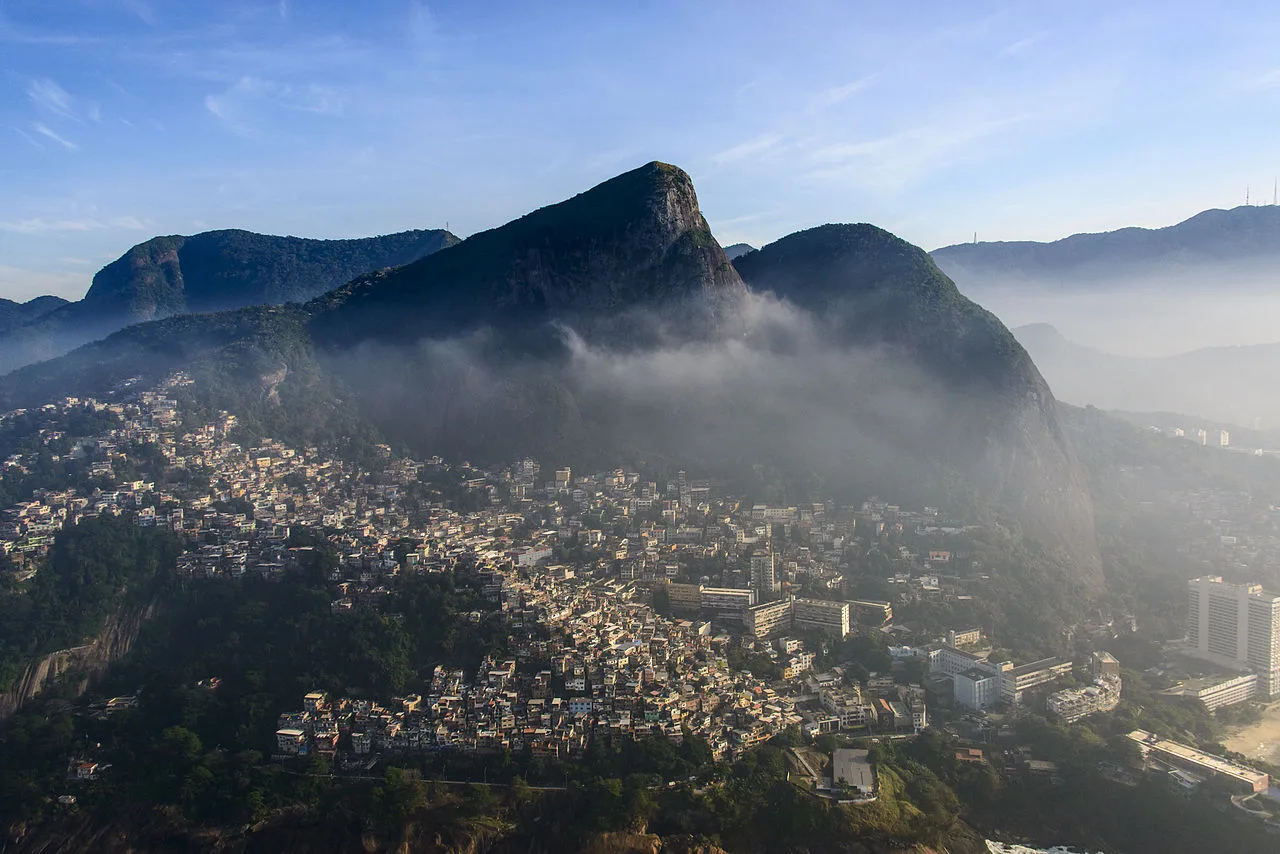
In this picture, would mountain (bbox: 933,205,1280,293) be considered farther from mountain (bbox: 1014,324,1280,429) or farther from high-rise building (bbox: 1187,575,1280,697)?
high-rise building (bbox: 1187,575,1280,697)

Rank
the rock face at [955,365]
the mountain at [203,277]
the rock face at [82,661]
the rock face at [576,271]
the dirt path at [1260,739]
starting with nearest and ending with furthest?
the dirt path at [1260,739] → the rock face at [82,661] → the rock face at [955,365] → the rock face at [576,271] → the mountain at [203,277]

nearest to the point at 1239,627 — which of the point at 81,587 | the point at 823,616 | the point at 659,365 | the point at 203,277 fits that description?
the point at 823,616

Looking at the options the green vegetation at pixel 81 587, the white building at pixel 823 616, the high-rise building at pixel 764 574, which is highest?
the green vegetation at pixel 81 587

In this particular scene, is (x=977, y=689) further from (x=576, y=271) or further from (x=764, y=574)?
(x=576, y=271)

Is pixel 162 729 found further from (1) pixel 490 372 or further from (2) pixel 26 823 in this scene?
(1) pixel 490 372

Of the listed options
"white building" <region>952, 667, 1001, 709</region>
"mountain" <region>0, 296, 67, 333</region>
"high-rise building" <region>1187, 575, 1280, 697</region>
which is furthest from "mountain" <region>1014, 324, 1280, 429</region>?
"mountain" <region>0, 296, 67, 333</region>

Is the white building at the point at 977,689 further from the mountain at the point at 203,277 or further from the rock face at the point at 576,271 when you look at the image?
the mountain at the point at 203,277

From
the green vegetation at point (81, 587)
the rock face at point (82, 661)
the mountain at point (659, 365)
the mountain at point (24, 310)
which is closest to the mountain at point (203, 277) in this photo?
the mountain at point (24, 310)
